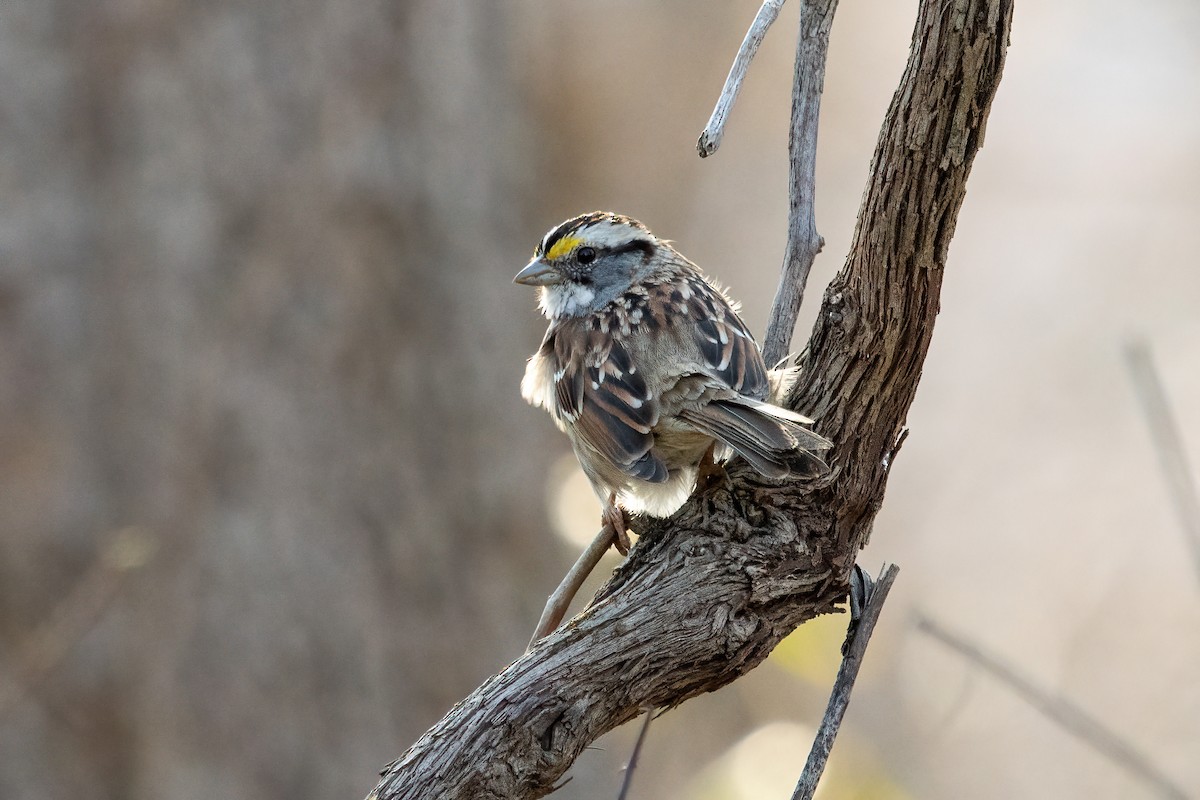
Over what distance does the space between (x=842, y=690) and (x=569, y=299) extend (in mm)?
1787

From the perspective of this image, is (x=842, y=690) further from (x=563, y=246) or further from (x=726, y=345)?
(x=563, y=246)

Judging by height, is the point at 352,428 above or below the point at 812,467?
above

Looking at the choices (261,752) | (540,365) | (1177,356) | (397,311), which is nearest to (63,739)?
(261,752)

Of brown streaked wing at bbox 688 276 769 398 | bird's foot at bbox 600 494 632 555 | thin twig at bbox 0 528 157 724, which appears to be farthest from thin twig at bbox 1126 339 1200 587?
thin twig at bbox 0 528 157 724

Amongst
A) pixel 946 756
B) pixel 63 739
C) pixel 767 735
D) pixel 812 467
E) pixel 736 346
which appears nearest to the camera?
pixel 812 467

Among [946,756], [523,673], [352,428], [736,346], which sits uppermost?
[352,428]

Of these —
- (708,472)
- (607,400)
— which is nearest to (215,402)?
(607,400)

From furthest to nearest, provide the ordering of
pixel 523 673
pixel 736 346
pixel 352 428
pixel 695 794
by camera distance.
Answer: pixel 352 428
pixel 695 794
pixel 736 346
pixel 523 673

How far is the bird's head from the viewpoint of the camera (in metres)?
3.58

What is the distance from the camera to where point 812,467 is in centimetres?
224

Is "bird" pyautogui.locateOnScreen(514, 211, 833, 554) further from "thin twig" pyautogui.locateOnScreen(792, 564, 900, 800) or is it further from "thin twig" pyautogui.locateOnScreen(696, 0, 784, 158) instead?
"thin twig" pyautogui.locateOnScreen(696, 0, 784, 158)

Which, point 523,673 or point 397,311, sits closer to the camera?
point 523,673

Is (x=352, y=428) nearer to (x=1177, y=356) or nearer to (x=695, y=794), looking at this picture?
(x=695, y=794)

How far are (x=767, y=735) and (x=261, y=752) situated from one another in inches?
104
